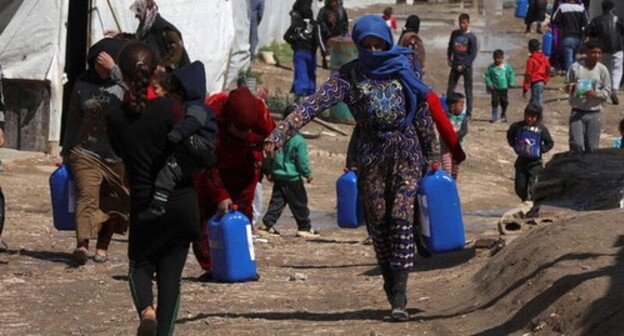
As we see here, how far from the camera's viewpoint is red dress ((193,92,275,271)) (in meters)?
10.6

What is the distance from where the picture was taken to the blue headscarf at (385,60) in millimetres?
9094

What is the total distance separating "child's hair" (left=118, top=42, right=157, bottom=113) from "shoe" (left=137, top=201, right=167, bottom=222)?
440 mm

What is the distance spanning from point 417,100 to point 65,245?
4.46 metres

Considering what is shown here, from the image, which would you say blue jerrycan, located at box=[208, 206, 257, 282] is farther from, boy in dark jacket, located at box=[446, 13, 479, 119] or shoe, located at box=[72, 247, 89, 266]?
boy in dark jacket, located at box=[446, 13, 479, 119]

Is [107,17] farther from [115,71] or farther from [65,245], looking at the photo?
[115,71]

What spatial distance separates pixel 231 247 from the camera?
10.8m

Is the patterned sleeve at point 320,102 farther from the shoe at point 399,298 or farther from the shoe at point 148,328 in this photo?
the shoe at point 148,328

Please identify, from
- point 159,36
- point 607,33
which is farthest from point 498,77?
point 159,36

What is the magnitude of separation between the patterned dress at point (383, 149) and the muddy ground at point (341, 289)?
481 mm

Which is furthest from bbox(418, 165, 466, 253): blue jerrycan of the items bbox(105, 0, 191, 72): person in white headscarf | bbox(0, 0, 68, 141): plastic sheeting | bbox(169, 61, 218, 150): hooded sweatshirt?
bbox(0, 0, 68, 141): plastic sheeting

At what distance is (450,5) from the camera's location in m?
41.5

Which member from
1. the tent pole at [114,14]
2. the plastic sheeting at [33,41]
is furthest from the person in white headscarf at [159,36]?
the tent pole at [114,14]

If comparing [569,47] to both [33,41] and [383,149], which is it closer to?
[33,41]

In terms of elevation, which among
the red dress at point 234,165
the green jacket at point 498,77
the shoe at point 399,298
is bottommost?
the green jacket at point 498,77
